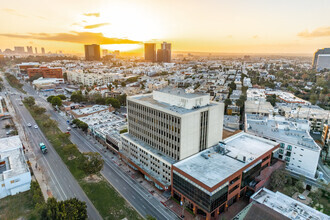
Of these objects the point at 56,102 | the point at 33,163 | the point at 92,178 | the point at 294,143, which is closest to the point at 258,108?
the point at 294,143

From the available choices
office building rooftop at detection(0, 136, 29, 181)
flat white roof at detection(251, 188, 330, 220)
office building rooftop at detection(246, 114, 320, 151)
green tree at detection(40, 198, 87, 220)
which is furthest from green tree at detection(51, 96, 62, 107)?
flat white roof at detection(251, 188, 330, 220)

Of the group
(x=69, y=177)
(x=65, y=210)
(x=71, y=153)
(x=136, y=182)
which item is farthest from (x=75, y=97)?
(x=65, y=210)

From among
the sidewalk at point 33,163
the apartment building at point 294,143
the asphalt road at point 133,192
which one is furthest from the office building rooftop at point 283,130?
the sidewalk at point 33,163

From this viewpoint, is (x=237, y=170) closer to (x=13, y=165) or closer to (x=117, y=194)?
(x=117, y=194)

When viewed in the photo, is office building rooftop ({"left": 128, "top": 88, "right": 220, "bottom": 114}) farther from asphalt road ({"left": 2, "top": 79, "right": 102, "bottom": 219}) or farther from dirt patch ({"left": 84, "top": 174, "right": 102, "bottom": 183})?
asphalt road ({"left": 2, "top": 79, "right": 102, "bottom": 219})

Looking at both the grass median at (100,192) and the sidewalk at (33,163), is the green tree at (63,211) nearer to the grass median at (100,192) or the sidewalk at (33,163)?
the grass median at (100,192)

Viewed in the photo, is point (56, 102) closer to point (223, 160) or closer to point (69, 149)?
point (69, 149)

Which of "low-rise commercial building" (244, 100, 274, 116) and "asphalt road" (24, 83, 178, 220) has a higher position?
"low-rise commercial building" (244, 100, 274, 116)
